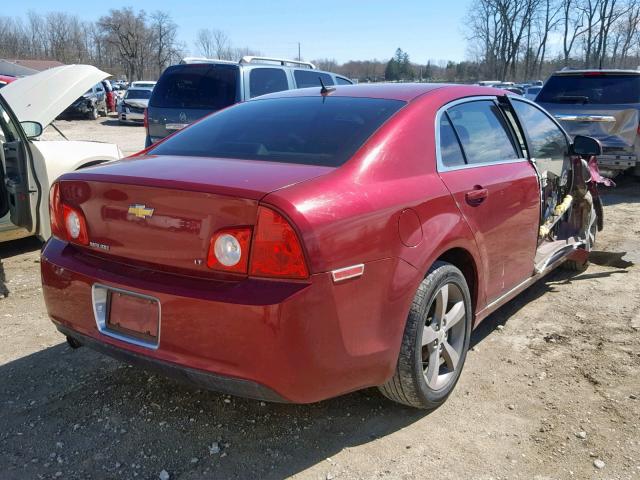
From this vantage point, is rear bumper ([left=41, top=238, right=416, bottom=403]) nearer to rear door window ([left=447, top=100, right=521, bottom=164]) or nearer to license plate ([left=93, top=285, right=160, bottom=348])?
license plate ([left=93, top=285, right=160, bottom=348])

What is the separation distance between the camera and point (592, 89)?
892 cm

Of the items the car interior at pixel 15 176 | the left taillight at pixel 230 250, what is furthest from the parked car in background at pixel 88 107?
the left taillight at pixel 230 250

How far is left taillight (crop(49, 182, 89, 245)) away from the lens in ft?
8.70

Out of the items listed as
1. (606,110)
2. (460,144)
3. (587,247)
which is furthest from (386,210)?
(606,110)

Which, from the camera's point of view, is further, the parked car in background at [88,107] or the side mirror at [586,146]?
the parked car in background at [88,107]

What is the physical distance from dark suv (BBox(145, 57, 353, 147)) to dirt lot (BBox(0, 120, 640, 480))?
15.1 feet

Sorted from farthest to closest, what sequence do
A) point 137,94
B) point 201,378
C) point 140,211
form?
point 137,94, point 140,211, point 201,378

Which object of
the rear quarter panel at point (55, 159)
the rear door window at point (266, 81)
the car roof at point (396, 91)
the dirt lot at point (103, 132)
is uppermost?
the rear door window at point (266, 81)

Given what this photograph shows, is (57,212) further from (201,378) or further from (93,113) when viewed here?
(93,113)

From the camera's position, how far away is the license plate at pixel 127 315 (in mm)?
2361

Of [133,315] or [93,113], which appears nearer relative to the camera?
[133,315]

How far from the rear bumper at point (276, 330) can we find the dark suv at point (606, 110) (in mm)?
7223

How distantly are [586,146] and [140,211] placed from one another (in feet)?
12.1

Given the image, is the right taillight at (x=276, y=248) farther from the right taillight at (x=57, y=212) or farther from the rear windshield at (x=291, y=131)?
the right taillight at (x=57, y=212)
